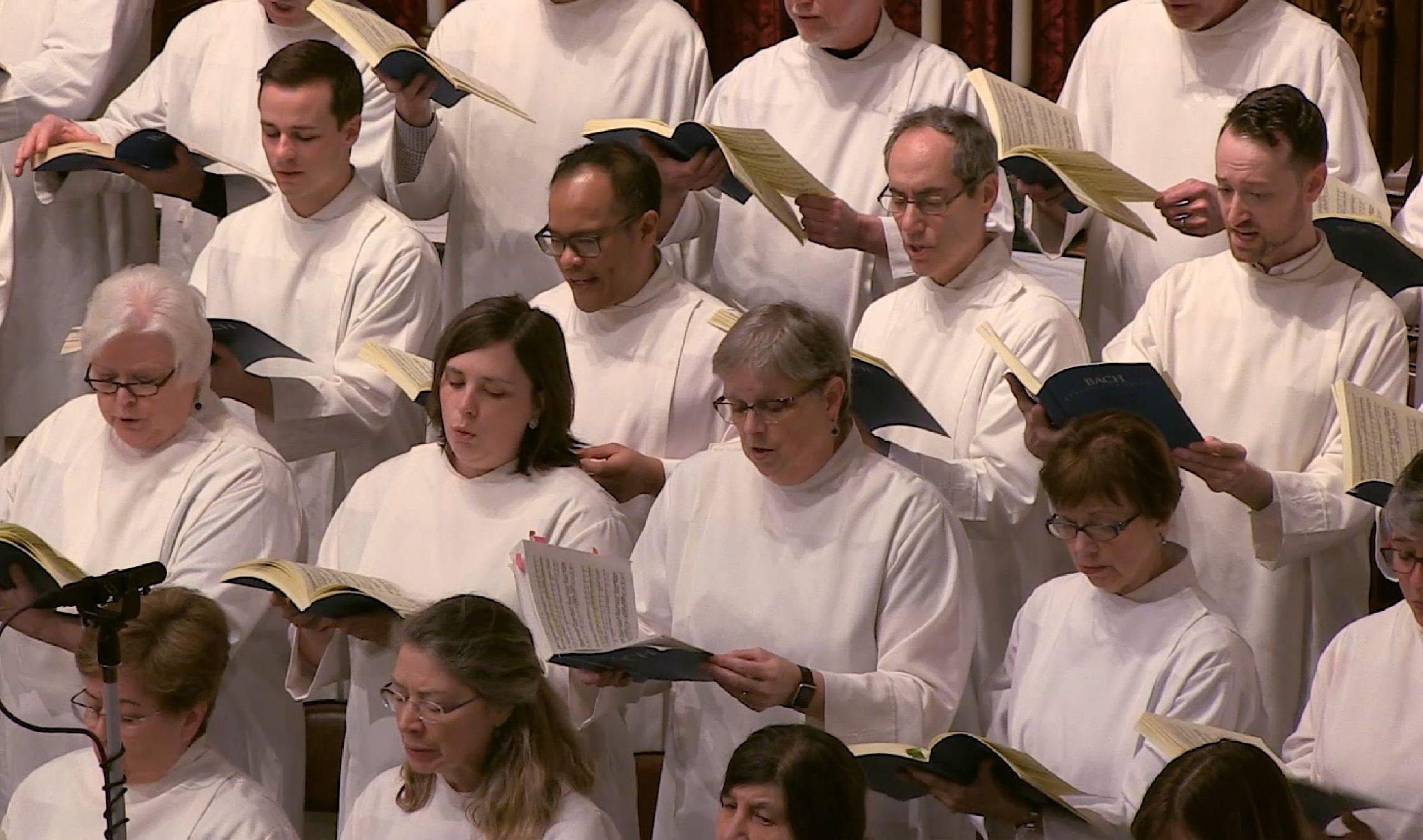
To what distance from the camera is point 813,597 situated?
4598mm

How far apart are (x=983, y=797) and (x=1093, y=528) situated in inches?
21.3

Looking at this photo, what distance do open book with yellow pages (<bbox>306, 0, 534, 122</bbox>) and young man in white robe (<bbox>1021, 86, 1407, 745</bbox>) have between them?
5.28 feet

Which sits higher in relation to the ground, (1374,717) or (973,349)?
(973,349)

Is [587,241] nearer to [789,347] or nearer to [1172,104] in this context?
[789,347]

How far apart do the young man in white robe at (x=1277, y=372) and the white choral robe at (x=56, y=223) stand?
309 cm

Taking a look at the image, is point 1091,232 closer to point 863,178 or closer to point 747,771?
point 863,178

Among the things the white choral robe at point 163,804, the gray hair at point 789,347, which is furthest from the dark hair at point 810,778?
the white choral robe at point 163,804

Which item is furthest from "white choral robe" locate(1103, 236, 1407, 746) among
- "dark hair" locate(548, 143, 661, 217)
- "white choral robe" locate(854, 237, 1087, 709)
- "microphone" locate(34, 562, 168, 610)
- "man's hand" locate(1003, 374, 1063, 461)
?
"microphone" locate(34, 562, 168, 610)

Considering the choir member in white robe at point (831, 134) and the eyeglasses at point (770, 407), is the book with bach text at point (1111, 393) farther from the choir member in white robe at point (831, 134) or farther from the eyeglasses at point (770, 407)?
the choir member in white robe at point (831, 134)

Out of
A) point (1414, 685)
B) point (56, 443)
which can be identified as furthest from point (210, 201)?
point (1414, 685)

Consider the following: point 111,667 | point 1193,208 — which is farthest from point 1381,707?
point 111,667

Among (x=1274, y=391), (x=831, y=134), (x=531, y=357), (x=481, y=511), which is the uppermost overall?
(x=831, y=134)

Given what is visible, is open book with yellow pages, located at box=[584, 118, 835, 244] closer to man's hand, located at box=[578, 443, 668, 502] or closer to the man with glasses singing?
the man with glasses singing

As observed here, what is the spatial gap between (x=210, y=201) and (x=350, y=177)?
516mm
